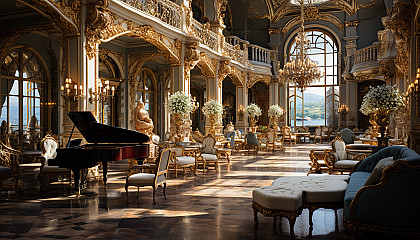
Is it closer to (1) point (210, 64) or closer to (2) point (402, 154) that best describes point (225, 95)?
(1) point (210, 64)

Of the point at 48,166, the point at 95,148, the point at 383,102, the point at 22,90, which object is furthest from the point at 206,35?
the point at 95,148

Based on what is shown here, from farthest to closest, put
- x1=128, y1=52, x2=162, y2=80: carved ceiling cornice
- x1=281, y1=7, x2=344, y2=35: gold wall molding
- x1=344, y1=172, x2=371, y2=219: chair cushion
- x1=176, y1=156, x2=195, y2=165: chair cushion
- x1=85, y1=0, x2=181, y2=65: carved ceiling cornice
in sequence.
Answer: x1=281, y1=7, x2=344, y2=35: gold wall molding
x1=128, y1=52, x2=162, y2=80: carved ceiling cornice
x1=176, y1=156, x2=195, y2=165: chair cushion
x1=85, y1=0, x2=181, y2=65: carved ceiling cornice
x1=344, y1=172, x2=371, y2=219: chair cushion

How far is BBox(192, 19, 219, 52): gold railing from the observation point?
12.3 metres

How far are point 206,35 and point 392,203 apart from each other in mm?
10588

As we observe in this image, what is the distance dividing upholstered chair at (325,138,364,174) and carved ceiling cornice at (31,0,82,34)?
19.1ft

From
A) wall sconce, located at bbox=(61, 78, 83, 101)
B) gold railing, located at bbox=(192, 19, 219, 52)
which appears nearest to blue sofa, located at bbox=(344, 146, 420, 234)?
wall sconce, located at bbox=(61, 78, 83, 101)

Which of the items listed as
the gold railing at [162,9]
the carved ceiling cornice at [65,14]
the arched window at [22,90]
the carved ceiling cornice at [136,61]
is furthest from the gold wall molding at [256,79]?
the carved ceiling cornice at [65,14]

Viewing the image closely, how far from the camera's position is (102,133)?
649 cm

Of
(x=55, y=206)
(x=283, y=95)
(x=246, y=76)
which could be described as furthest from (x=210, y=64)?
(x=55, y=206)

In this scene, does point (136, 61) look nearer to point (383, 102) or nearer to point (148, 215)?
point (383, 102)

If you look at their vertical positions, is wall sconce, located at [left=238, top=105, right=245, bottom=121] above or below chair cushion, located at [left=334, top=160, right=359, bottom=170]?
above

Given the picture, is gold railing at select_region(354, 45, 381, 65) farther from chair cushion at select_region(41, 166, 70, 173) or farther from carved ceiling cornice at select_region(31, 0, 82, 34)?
chair cushion at select_region(41, 166, 70, 173)

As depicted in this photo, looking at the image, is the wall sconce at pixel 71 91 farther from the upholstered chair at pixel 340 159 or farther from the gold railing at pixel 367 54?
the gold railing at pixel 367 54

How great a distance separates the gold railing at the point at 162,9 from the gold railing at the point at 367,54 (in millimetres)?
9745
